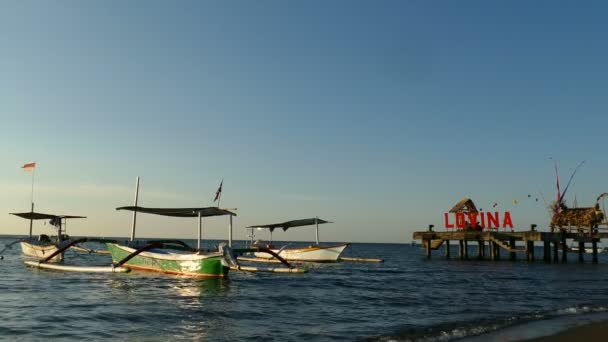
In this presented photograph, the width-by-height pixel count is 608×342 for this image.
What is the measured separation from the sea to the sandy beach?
1.68 ft

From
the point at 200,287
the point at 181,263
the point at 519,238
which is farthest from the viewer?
the point at 519,238

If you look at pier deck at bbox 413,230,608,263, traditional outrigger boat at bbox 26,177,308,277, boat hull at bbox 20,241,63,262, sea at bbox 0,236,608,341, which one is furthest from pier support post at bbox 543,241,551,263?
boat hull at bbox 20,241,63,262

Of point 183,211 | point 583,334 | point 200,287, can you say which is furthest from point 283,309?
point 183,211

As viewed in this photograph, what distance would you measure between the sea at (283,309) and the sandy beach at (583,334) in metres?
0.51

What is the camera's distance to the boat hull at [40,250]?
48.7 meters

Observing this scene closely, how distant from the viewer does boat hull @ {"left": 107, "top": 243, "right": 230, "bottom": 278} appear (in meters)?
30.1

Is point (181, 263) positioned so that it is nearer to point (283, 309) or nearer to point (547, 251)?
point (283, 309)

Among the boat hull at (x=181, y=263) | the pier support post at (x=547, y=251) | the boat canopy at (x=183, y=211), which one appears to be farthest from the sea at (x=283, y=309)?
the pier support post at (x=547, y=251)

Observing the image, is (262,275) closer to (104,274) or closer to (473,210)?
(104,274)

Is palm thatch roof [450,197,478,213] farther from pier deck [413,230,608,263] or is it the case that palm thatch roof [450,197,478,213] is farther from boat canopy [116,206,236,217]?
boat canopy [116,206,236,217]

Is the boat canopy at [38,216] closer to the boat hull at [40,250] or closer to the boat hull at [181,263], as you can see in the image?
the boat hull at [40,250]

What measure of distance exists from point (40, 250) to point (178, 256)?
89.5ft

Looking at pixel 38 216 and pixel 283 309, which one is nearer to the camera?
pixel 283 309

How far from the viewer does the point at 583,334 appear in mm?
14008
